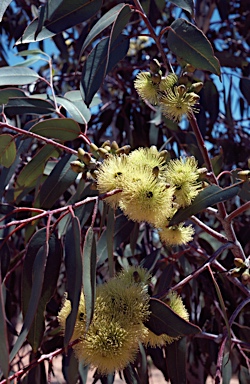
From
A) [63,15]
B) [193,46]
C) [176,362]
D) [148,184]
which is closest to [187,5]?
[193,46]

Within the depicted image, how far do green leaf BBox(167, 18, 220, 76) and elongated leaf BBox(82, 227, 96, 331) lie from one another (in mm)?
335

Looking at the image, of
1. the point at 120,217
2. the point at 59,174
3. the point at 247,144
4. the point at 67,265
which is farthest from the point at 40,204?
the point at 247,144

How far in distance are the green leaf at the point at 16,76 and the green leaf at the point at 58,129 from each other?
0.55ft

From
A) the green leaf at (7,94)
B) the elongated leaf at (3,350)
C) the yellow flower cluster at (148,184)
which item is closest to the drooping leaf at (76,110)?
the green leaf at (7,94)

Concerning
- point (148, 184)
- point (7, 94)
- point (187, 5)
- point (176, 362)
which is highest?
point (187, 5)

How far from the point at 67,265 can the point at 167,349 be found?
1.08ft

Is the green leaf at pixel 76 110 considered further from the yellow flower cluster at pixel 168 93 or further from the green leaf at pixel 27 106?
the yellow flower cluster at pixel 168 93

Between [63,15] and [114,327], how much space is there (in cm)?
57

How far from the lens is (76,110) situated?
3.96 feet

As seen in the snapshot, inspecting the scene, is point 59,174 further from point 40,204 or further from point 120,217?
point 120,217

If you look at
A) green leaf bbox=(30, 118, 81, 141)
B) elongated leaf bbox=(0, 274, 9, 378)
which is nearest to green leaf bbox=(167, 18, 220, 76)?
green leaf bbox=(30, 118, 81, 141)

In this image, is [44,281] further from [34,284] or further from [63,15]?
[63,15]

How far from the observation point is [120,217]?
1.30 metres

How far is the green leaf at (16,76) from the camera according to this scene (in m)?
1.14
